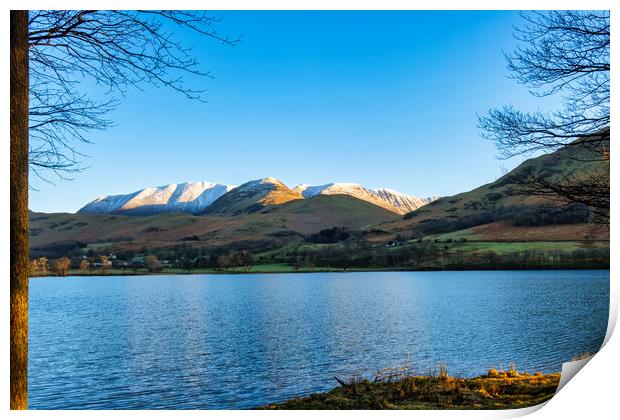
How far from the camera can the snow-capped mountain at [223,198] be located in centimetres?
9538

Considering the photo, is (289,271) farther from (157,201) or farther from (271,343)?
(271,343)

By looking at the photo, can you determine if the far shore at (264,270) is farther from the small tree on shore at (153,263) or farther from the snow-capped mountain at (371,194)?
the snow-capped mountain at (371,194)

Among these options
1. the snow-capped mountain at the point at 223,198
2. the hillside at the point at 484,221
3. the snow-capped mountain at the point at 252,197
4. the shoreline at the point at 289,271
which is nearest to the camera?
the hillside at the point at 484,221

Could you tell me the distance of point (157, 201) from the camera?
101625mm

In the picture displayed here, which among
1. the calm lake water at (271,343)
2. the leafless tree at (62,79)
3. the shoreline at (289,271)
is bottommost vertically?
the calm lake water at (271,343)

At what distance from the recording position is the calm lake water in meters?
17.5

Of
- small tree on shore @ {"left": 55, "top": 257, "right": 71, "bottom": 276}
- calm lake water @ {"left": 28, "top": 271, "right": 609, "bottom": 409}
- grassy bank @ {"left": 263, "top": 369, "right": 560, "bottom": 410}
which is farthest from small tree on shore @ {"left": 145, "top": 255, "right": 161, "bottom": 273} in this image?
grassy bank @ {"left": 263, "top": 369, "right": 560, "bottom": 410}

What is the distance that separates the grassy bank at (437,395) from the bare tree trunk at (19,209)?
14.6 ft

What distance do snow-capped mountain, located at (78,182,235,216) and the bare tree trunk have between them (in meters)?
80.7

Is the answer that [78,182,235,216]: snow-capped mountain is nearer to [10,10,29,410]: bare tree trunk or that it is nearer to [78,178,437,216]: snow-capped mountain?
[78,178,437,216]: snow-capped mountain
